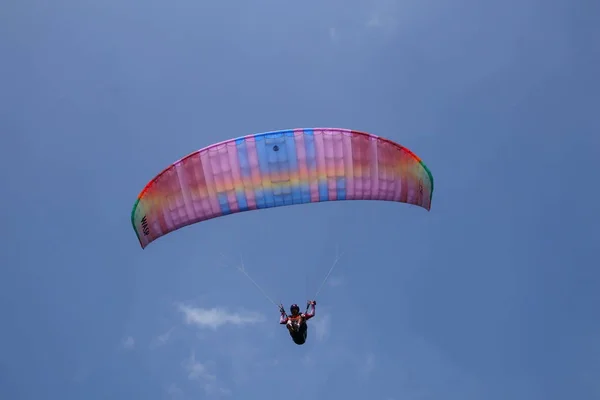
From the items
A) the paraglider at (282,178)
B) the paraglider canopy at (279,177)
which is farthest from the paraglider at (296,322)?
the paraglider canopy at (279,177)

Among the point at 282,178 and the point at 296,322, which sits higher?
the point at 282,178

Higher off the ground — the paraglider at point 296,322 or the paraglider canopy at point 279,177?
the paraglider canopy at point 279,177

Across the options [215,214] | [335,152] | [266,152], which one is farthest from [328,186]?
[215,214]

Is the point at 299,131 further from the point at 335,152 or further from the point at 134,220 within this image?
the point at 134,220

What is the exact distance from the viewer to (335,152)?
16.9 meters

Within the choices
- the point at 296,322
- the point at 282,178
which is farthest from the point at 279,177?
the point at 296,322

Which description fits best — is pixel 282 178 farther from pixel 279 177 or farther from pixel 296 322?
pixel 296 322

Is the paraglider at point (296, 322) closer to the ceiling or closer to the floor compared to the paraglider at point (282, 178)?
closer to the floor

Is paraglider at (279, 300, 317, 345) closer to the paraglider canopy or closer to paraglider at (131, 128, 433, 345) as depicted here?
paraglider at (131, 128, 433, 345)

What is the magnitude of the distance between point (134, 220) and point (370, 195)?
7059 millimetres

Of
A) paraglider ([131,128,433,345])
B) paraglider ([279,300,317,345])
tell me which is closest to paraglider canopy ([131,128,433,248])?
paraglider ([131,128,433,345])

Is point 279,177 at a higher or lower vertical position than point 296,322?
higher

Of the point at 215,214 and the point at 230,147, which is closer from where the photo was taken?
the point at 230,147

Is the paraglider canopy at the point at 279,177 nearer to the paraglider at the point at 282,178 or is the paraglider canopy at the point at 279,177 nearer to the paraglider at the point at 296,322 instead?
the paraglider at the point at 282,178
